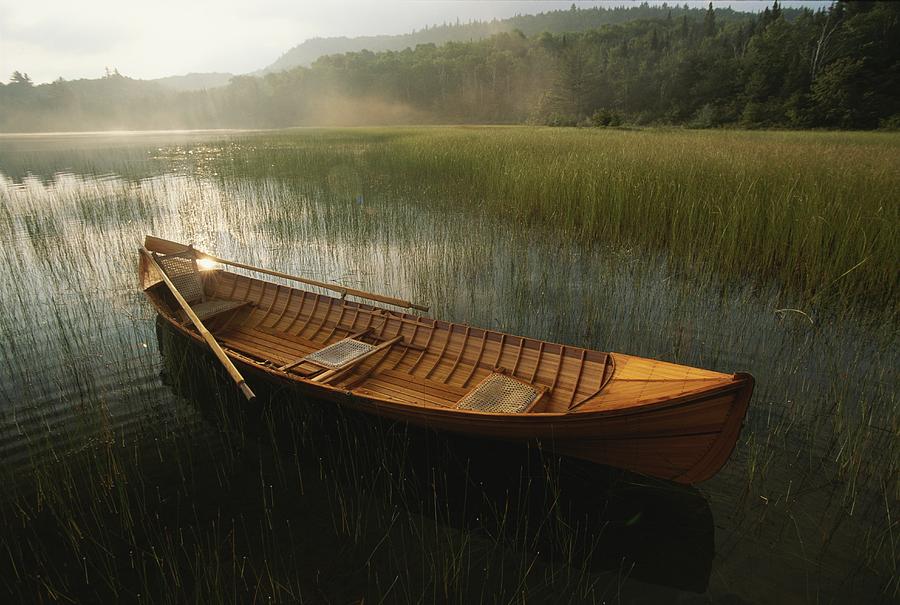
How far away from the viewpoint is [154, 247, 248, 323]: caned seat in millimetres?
7449

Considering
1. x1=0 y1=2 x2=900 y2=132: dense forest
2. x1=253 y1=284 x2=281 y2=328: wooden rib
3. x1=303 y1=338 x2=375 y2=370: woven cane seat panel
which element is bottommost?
x1=303 y1=338 x2=375 y2=370: woven cane seat panel

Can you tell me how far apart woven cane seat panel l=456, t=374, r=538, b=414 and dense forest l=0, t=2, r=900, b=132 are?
40.9m

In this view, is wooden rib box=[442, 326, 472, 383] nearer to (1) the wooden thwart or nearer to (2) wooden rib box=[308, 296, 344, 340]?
(1) the wooden thwart

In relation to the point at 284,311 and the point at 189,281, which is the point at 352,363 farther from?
the point at 189,281

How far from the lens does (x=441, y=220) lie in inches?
470

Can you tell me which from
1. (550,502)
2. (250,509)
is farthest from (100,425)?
(550,502)

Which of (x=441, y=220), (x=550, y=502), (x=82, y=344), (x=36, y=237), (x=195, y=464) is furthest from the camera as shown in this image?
(x=441, y=220)

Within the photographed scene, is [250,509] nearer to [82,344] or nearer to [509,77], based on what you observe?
[82,344]

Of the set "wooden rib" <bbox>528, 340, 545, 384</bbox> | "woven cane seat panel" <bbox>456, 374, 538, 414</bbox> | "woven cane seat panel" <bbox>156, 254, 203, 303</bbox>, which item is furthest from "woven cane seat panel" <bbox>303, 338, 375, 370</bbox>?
"woven cane seat panel" <bbox>156, 254, 203, 303</bbox>

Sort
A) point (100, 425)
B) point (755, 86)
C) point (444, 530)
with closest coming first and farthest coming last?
point (444, 530)
point (100, 425)
point (755, 86)

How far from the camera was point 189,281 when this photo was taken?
7789 mm

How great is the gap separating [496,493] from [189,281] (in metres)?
6.55

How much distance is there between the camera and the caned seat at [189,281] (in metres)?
7.45

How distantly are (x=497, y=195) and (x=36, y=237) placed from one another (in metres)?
12.1
